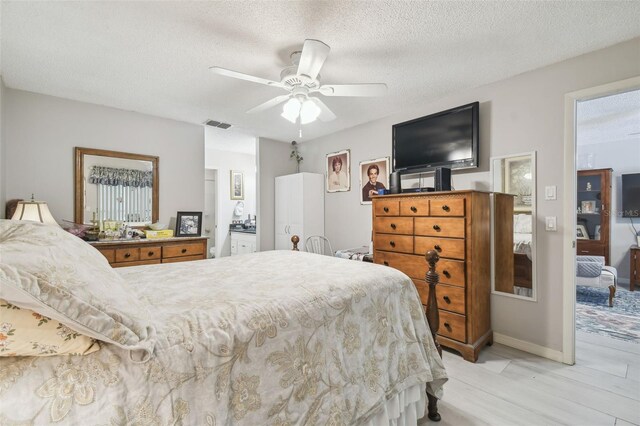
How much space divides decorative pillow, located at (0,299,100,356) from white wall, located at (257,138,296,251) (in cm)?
408

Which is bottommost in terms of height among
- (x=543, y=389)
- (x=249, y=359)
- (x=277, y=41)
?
(x=543, y=389)

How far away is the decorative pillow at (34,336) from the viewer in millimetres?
667

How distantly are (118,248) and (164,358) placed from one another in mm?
2763

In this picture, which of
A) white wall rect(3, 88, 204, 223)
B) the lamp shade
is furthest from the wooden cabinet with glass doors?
the lamp shade

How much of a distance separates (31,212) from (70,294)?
8.72 ft

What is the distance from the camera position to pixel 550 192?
2488mm

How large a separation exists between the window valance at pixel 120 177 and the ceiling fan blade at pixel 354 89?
2.70m

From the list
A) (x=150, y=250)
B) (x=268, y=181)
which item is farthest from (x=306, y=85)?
(x=268, y=181)

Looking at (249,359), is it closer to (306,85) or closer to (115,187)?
(306,85)

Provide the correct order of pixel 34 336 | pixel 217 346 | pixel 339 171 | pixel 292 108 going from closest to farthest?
pixel 34 336, pixel 217 346, pixel 292 108, pixel 339 171

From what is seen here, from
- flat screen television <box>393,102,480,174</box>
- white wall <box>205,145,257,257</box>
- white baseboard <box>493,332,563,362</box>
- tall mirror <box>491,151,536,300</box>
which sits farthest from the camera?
white wall <box>205,145,257,257</box>

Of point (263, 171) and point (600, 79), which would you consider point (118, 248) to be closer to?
point (263, 171)

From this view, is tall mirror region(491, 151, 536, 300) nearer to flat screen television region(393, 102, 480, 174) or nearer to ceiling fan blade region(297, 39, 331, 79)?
flat screen television region(393, 102, 480, 174)

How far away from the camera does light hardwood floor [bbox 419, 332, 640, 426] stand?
175cm
